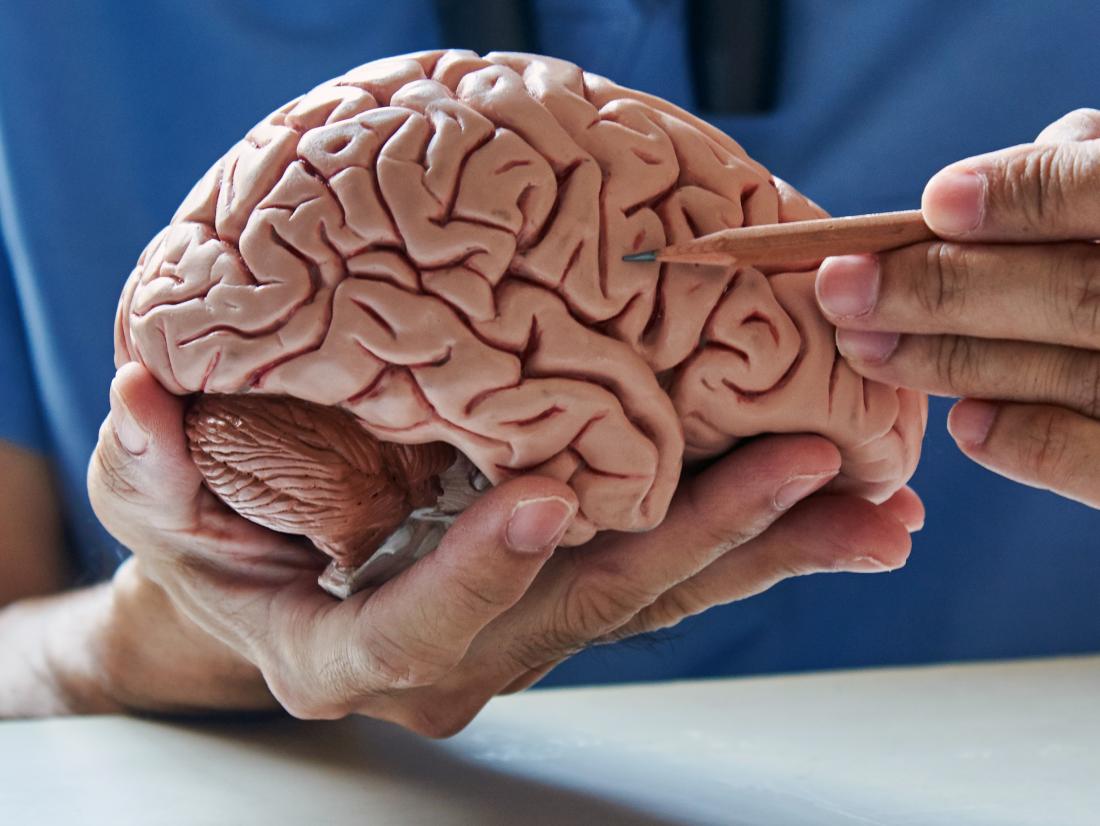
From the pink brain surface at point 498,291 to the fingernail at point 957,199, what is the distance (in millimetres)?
169

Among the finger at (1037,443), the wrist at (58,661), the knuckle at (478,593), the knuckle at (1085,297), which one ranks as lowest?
the wrist at (58,661)

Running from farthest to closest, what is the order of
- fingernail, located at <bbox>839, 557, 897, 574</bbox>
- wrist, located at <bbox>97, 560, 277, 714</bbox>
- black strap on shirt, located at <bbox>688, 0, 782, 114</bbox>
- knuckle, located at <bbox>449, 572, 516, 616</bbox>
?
black strap on shirt, located at <bbox>688, 0, 782, 114</bbox> < wrist, located at <bbox>97, 560, 277, 714</bbox> < fingernail, located at <bbox>839, 557, 897, 574</bbox> < knuckle, located at <bbox>449, 572, 516, 616</bbox>

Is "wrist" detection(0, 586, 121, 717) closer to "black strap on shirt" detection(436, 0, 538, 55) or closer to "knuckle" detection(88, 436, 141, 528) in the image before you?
"knuckle" detection(88, 436, 141, 528)

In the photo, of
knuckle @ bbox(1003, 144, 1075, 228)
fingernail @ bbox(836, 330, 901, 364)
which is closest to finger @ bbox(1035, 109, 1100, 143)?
knuckle @ bbox(1003, 144, 1075, 228)

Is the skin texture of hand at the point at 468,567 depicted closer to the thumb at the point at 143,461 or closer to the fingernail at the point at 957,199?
the thumb at the point at 143,461

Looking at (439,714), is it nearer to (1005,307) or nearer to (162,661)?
(162,661)

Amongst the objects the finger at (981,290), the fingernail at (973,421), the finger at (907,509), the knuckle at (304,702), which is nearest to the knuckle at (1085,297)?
the finger at (981,290)

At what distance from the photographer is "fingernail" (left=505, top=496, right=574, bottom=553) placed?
0.98m

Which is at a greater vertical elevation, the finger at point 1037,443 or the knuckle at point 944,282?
the knuckle at point 944,282

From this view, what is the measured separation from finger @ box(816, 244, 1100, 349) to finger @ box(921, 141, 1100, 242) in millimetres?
18

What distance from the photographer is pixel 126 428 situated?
3.37ft

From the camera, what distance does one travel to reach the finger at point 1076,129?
3.33 feet

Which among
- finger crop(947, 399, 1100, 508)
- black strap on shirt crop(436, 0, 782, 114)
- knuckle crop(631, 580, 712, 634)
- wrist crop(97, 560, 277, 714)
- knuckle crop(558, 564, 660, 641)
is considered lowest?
wrist crop(97, 560, 277, 714)

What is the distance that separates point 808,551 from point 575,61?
3.48 ft
